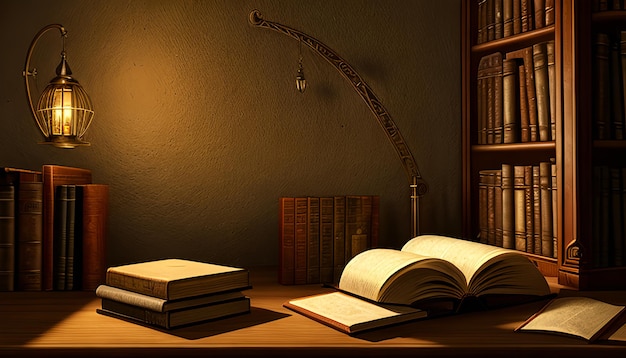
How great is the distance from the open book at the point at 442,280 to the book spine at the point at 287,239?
0.86 feet

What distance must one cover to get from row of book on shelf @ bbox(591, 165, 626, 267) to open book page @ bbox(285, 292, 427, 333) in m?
0.69

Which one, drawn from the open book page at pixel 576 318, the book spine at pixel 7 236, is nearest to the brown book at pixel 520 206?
the open book page at pixel 576 318

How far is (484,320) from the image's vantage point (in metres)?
1.50

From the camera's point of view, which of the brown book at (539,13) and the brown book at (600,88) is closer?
the brown book at (600,88)

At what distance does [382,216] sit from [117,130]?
98 cm

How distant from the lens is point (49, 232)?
5.86 feet

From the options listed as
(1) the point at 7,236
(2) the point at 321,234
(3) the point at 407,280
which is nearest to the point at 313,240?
(2) the point at 321,234

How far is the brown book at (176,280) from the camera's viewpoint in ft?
4.65

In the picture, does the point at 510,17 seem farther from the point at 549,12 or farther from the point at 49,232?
the point at 49,232

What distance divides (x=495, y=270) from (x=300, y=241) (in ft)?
1.90

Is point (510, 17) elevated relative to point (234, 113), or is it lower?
elevated

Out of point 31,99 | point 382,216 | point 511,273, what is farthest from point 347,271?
point 31,99

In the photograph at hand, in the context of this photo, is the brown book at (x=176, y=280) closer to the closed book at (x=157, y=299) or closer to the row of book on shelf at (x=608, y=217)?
the closed book at (x=157, y=299)

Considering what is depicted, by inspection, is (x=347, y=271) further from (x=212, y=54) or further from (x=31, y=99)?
(x=31, y=99)
